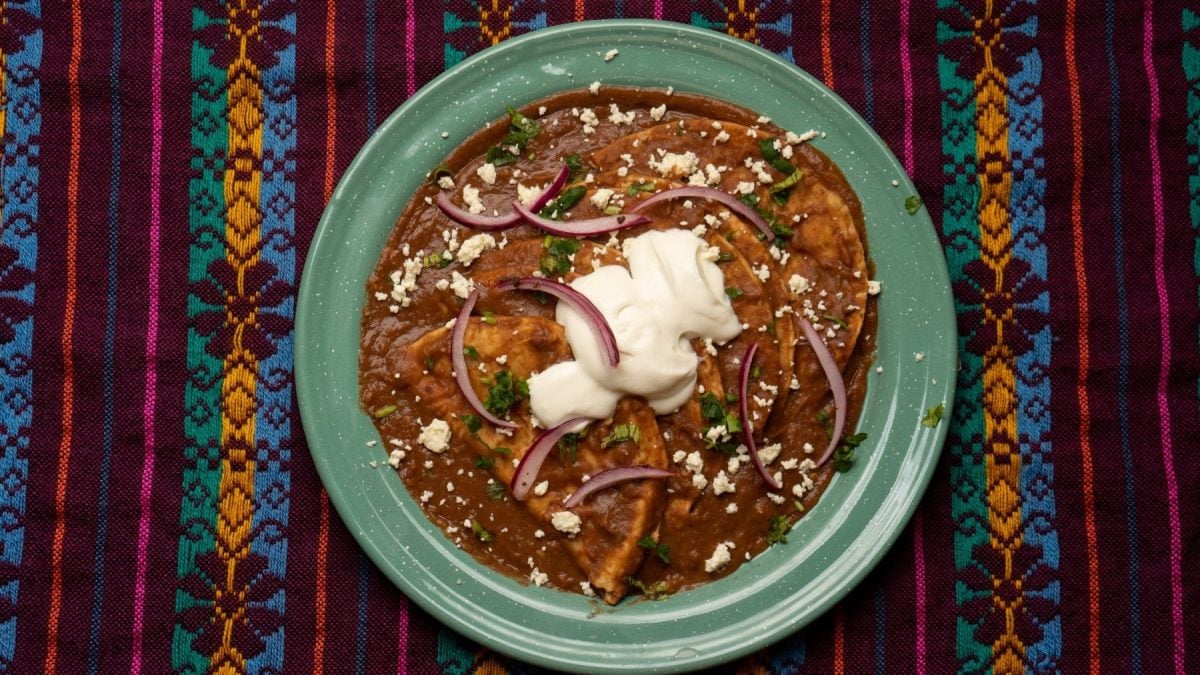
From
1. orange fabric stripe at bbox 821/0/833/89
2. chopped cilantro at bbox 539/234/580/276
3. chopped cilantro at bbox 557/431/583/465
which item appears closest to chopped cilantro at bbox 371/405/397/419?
chopped cilantro at bbox 557/431/583/465

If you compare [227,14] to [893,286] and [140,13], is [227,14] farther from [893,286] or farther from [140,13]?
[893,286]

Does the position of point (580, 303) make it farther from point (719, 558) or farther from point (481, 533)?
point (719, 558)

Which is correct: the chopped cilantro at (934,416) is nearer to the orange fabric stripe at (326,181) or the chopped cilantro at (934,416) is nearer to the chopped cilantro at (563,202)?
the chopped cilantro at (563,202)

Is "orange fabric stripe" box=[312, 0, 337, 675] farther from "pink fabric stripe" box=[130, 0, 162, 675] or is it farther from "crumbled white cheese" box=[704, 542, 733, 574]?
"crumbled white cheese" box=[704, 542, 733, 574]

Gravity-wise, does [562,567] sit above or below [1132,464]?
below

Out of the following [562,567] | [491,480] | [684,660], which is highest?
[491,480]

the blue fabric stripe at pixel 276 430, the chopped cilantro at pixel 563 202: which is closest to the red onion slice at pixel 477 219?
the chopped cilantro at pixel 563 202

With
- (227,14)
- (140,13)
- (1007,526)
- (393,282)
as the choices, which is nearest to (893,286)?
(1007,526)
